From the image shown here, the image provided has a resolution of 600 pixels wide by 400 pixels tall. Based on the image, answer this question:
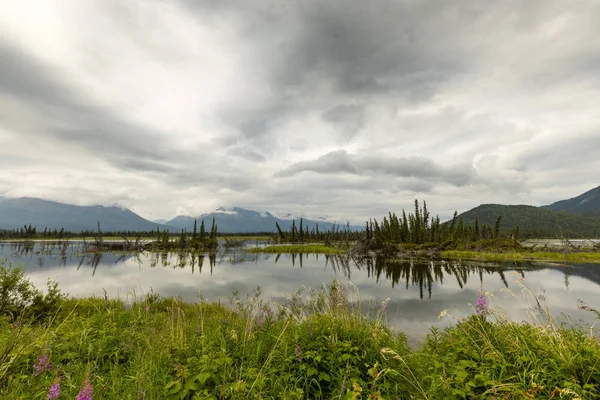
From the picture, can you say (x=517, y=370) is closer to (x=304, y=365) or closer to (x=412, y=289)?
(x=304, y=365)

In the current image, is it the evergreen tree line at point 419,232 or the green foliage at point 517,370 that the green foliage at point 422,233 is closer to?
the evergreen tree line at point 419,232

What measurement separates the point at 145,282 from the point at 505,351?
1055 inches

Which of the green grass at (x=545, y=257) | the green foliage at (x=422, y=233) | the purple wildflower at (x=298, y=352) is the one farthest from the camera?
the green foliage at (x=422, y=233)

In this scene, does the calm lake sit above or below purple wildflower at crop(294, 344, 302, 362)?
below

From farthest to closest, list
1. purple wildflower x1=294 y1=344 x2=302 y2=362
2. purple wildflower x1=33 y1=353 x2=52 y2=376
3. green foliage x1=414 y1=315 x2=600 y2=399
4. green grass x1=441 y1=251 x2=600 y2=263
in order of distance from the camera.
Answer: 1. green grass x1=441 y1=251 x2=600 y2=263
2. purple wildflower x1=294 y1=344 x2=302 y2=362
3. purple wildflower x1=33 y1=353 x2=52 y2=376
4. green foliage x1=414 y1=315 x2=600 y2=399

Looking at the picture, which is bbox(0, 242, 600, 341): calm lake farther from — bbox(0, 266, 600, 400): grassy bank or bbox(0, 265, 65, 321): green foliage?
bbox(0, 266, 600, 400): grassy bank

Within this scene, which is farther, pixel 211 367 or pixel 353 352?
pixel 353 352

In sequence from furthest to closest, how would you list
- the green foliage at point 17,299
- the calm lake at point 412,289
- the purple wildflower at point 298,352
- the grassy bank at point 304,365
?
1. the calm lake at point 412,289
2. the green foliage at point 17,299
3. the purple wildflower at point 298,352
4. the grassy bank at point 304,365

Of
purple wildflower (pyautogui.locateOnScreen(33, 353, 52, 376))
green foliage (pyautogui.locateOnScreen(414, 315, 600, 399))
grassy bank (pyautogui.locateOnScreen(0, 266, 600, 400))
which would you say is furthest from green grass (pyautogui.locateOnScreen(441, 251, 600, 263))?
purple wildflower (pyautogui.locateOnScreen(33, 353, 52, 376))

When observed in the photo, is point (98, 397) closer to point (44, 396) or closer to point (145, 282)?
point (44, 396)

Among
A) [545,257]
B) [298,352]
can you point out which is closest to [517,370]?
[298,352]

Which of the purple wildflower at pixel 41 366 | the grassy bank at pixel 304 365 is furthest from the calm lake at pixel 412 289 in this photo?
the purple wildflower at pixel 41 366

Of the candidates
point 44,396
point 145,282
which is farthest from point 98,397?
point 145,282

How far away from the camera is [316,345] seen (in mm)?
6238
